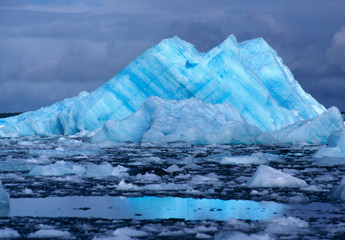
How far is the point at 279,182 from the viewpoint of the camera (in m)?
7.19

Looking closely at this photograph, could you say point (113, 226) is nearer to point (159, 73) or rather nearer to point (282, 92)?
point (159, 73)

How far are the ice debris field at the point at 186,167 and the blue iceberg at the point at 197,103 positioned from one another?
0.17 ft

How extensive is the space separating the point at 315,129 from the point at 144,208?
16430 mm

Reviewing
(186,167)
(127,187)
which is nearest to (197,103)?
(186,167)

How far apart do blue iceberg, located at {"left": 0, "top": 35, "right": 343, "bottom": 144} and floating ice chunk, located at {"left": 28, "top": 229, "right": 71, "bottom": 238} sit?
15120mm

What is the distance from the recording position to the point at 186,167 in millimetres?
10227

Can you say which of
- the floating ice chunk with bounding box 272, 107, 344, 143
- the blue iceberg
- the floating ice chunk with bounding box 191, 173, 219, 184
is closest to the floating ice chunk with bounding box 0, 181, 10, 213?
the floating ice chunk with bounding box 191, 173, 219, 184

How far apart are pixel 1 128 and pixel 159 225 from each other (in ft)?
87.8

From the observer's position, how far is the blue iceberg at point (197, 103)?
1986 centimetres

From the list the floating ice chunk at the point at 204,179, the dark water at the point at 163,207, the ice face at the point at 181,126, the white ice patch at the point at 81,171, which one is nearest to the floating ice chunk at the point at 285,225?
the dark water at the point at 163,207

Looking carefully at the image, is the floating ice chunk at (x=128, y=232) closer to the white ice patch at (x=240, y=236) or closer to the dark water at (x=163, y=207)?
the dark water at (x=163, y=207)

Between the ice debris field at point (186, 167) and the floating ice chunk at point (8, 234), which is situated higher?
the ice debris field at point (186, 167)

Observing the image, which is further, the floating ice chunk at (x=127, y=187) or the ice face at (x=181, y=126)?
the ice face at (x=181, y=126)

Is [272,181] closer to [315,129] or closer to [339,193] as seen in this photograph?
[339,193]
